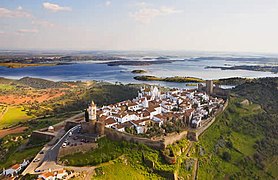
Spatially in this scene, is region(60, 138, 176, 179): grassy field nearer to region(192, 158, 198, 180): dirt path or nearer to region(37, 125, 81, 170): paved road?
region(37, 125, 81, 170): paved road

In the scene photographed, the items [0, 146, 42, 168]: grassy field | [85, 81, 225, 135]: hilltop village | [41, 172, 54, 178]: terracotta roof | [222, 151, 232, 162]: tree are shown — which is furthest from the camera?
[222, 151, 232, 162]: tree

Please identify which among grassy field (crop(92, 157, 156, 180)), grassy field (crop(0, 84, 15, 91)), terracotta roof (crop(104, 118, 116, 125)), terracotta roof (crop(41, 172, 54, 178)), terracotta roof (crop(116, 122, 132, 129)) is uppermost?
terracotta roof (crop(104, 118, 116, 125))

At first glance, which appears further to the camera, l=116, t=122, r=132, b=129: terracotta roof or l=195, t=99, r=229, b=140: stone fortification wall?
l=195, t=99, r=229, b=140: stone fortification wall

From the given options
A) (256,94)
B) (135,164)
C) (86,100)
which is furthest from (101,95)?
(135,164)

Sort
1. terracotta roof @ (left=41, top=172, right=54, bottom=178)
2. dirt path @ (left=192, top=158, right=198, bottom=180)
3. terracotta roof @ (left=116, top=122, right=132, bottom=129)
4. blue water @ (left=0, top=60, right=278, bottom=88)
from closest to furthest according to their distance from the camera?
terracotta roof @ (left=41, top=172, right=54, bottom=178) < dirt path @ (left=192, top=158, right=198, bottom=180) < terracotta roof @ (left=116, top=122, right=132, bottom=129) < blue water @ (left=0, top=60, right=278, bottom=88)

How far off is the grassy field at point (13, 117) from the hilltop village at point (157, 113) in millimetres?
20499

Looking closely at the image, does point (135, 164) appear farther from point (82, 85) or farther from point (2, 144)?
point (82, 85)

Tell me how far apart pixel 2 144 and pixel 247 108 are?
33.0 metres

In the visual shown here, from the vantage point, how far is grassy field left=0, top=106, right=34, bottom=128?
1855 inches

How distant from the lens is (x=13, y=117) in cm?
5062

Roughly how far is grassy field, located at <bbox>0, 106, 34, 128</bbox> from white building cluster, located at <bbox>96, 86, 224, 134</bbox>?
67.1ft

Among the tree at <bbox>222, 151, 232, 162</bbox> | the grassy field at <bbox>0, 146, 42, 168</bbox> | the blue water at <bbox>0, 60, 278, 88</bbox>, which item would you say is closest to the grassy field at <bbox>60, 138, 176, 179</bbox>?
the grassy field at <bbox>0, 146, 42, 168</bbox>

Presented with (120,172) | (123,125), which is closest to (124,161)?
(120,172)

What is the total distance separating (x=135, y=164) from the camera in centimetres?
2420
